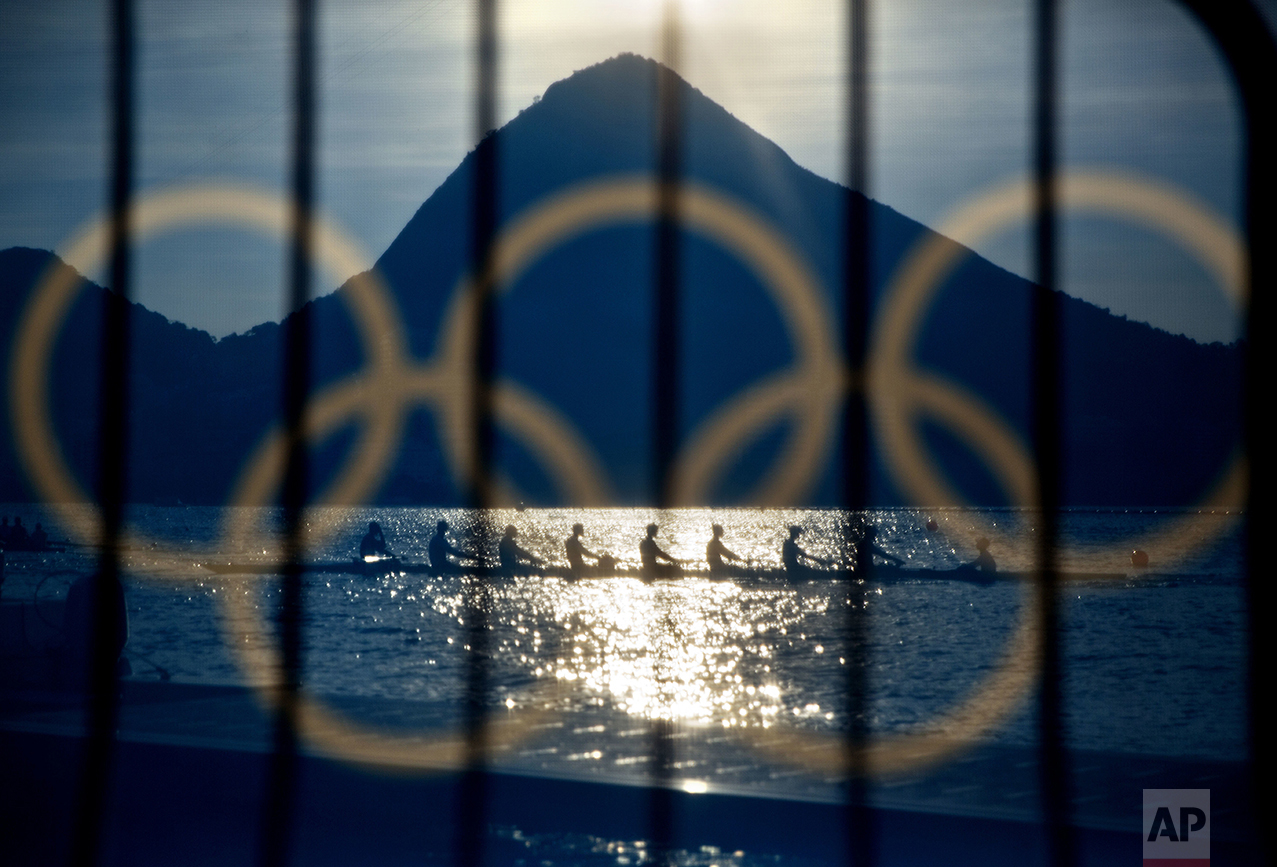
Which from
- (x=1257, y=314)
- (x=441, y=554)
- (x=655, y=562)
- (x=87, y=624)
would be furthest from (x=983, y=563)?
(x=1257, y=314)

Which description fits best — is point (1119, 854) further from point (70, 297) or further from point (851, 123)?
point (70, 297)

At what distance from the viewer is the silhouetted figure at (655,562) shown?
33.4 meters

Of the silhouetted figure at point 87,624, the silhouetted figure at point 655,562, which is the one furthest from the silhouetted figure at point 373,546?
the silhouetted figure at point 87,624

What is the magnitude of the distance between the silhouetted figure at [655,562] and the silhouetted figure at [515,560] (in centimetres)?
543

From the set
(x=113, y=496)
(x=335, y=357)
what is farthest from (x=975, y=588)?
(x=335, y=357)

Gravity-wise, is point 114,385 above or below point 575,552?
above

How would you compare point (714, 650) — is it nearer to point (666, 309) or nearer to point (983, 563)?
point (666, 309)

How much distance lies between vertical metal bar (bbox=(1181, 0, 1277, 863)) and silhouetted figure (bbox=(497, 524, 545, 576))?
1413 inches

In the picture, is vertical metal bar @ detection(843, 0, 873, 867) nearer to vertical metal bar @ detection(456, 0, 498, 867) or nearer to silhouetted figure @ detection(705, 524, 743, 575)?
vertical metal bar @ detection(456, 0, 498, 867)

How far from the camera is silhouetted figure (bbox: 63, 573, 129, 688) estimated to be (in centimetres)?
1088

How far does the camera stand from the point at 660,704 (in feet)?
54.0

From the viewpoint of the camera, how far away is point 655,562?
34.3 metres

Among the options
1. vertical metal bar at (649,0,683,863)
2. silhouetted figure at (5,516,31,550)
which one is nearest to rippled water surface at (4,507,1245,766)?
vertical metal bar at (649,0,683,863)

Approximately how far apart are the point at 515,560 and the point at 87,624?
28831 millimetres
